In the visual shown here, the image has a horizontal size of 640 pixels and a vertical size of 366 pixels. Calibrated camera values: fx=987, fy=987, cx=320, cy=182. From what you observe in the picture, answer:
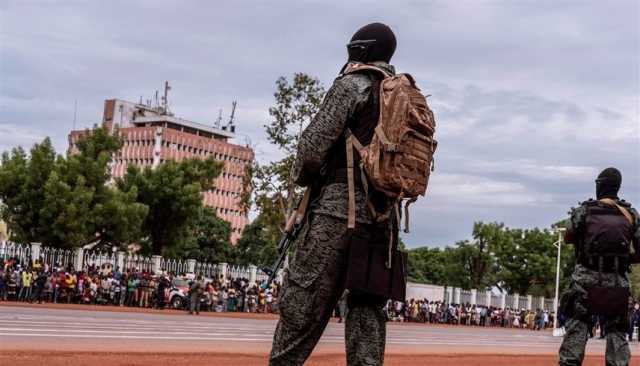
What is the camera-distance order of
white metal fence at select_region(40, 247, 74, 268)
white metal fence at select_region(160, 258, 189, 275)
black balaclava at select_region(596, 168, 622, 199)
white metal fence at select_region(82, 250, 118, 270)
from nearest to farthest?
black balaclava at select_region(596, 168, 622, 199), white metal fence at select_region(40, 247, 74, 268), white metal fence at select_region(82, 250, 118, 270), white metal fence at select_region(160, 258, 189, 275)

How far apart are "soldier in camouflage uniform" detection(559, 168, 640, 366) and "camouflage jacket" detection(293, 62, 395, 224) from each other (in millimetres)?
4452

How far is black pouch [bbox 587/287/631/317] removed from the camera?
9016mm

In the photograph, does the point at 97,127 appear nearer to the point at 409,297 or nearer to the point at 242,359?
the point at 409,297

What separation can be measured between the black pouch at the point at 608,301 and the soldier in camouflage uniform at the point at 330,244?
13.9 ft

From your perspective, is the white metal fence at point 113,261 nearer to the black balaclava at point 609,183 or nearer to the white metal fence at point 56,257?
the white metal fence at point 56,257

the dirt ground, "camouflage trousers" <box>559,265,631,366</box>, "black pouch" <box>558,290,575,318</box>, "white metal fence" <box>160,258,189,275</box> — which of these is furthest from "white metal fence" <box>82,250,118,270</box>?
"camouflage trousers" <box>559,265,631,366</box>

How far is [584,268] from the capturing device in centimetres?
927

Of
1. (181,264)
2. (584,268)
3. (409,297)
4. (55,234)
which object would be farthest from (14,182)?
(584,268)

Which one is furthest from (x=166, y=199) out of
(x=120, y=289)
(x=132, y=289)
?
(x=120, y=289)

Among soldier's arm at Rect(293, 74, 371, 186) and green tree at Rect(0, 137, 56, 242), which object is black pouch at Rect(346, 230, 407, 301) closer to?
soldier's arm at Rect(293, 74, 371, 186)

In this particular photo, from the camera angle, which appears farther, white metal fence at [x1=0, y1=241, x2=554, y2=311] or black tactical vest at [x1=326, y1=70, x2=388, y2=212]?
white metal fence at [x1=0, y1=241, x2=554, y2=311]

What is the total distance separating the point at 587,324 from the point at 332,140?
15.7 feet

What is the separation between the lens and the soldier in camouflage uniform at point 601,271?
905 centimetres

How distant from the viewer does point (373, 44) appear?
18.0 ft
